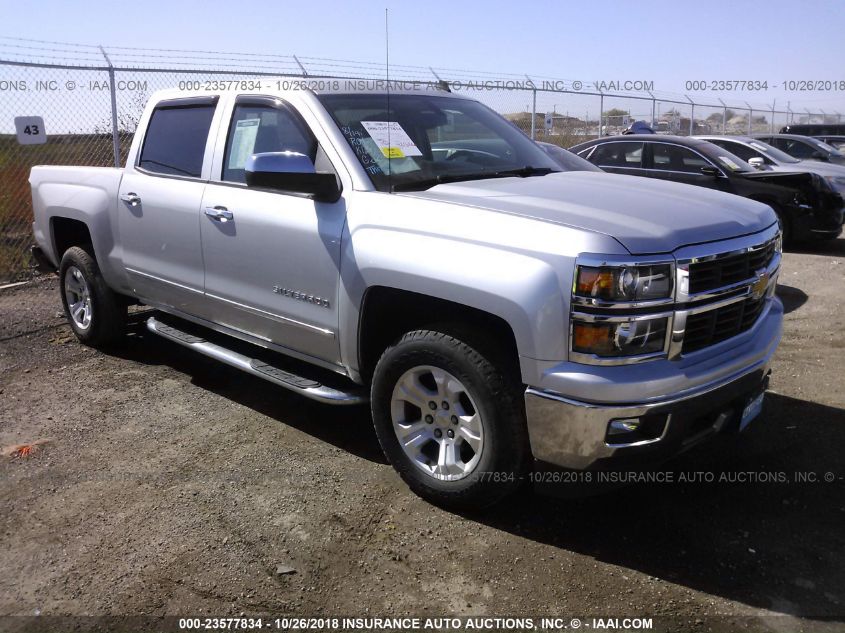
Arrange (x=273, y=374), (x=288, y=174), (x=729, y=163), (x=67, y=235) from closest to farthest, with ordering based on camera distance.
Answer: (x=288, y=174) < (x=273, y=374) < (x=67, y=235) < (x=729, y=163)

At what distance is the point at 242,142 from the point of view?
4285 mm

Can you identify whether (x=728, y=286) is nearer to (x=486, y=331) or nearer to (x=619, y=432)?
(x=619, y=432)

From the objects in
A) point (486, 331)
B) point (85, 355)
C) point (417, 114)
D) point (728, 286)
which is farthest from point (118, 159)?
point (728, 286)

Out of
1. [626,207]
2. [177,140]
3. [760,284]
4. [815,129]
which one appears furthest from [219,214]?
[815,129]

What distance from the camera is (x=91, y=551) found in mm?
3205

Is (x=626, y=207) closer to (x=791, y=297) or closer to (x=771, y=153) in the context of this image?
(x=791, y=297)

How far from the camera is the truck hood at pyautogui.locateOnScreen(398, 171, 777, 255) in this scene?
2904 mm

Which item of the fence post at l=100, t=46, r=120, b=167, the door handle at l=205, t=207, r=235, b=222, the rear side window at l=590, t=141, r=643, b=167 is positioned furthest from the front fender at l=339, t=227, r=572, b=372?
the rear side window at l=590, t=141, r=643, b=167

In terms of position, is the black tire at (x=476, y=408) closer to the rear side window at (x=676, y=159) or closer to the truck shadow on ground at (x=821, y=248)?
the rear side window at (x=676, y=159)

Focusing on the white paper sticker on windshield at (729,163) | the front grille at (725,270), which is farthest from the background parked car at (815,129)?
the front grille at (725,270)

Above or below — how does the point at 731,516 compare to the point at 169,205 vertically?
below

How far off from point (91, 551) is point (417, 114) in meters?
2.84

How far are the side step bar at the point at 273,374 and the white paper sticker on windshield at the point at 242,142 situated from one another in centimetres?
114

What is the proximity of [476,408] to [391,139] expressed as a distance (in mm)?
1553
